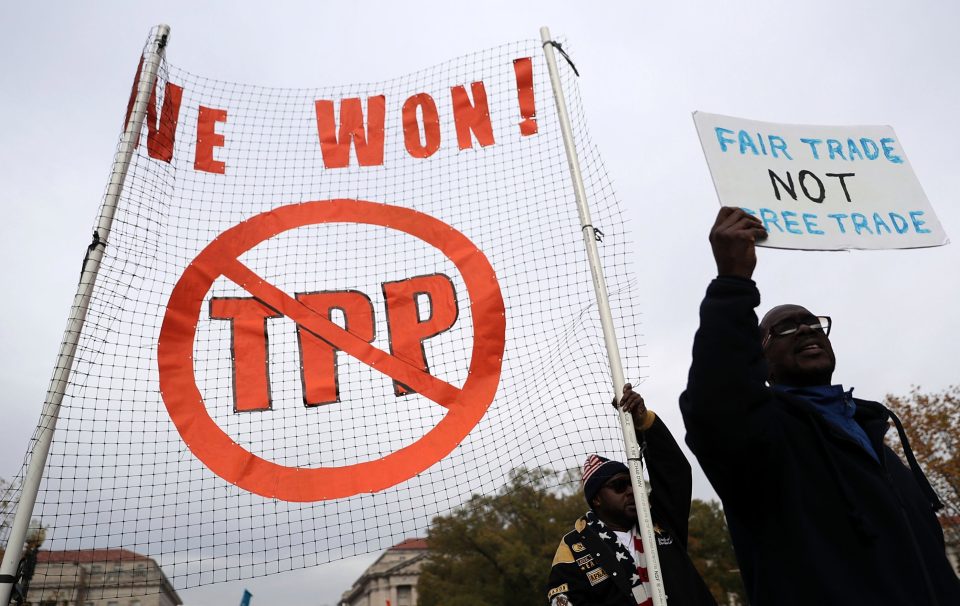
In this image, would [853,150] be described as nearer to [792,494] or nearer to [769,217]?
[769,217]

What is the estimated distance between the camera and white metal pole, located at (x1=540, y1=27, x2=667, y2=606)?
7.66 feet

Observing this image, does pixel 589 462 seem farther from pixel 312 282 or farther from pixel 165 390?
pixel 165 390

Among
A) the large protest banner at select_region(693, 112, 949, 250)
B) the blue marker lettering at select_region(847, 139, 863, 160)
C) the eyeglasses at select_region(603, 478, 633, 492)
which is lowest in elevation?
the eyeglasses at select_region(603, 478, 633, 492)

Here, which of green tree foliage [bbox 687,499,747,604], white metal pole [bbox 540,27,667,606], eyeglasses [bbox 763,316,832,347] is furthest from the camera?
green tree foliage [bbox 687,499,747,604]

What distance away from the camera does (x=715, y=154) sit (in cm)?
246

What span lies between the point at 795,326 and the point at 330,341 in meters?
2.47

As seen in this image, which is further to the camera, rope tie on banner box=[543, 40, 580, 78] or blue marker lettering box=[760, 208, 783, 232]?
rope tie on banner box=[543, 40, 580, 78]

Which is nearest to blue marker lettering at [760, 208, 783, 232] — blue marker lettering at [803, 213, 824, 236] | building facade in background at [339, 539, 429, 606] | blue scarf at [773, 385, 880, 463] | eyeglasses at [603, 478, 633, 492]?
blue marker lettering at [803, 213, 824, 236]

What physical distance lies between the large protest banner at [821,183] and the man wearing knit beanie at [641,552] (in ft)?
2.92

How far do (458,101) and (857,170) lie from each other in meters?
2.49

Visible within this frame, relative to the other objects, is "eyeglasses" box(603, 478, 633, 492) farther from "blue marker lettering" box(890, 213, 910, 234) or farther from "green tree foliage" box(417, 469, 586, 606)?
"green tree foliage" box(417, 469, 586, 606)

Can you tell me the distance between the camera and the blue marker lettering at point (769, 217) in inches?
94.0

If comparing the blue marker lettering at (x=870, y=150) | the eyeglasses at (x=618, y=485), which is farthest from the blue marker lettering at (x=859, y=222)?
the eyeglasses at (x=618, y=485)

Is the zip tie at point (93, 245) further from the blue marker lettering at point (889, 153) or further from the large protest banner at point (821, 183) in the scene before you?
the blue marker lettering at point (889, 153)
